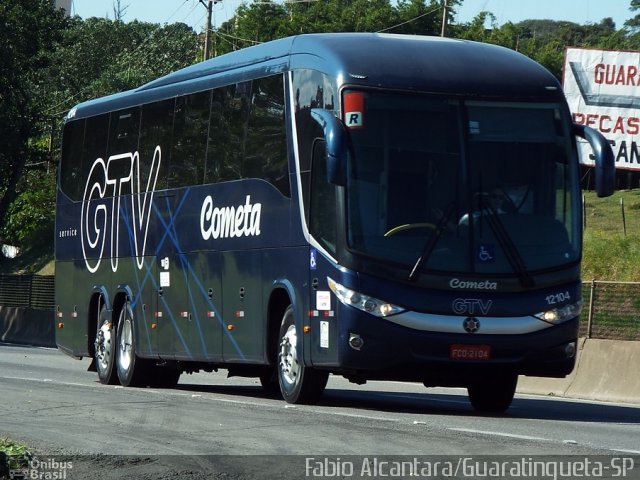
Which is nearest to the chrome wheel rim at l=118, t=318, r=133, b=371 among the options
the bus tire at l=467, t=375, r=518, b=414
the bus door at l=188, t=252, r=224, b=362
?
the bus door at l=188, t=252, r=224, b=362

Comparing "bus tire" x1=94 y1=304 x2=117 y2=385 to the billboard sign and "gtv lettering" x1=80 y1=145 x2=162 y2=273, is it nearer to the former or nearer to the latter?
"gtv lettering" x1=80 y1=145 x2=162 y2=273

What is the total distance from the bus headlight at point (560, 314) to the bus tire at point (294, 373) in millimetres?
2474

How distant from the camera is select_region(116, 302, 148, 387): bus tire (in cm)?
2028

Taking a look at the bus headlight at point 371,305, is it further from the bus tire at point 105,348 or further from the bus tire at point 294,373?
the bus tire at point 105,348

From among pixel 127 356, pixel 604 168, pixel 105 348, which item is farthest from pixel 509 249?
pixel 105 348

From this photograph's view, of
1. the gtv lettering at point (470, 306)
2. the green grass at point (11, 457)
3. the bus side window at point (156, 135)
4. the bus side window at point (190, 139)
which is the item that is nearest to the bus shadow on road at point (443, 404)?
the gtv lettering at point (470, 306)

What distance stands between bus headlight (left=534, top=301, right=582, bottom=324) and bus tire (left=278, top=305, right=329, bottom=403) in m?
2.47

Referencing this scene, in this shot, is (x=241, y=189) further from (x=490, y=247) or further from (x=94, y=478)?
(x=94, y=478)

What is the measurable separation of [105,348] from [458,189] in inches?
350

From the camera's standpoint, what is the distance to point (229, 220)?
1722 centimetres

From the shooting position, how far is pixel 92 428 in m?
12.4

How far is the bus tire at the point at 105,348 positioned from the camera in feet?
69.3

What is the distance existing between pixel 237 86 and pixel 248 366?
11.6ft

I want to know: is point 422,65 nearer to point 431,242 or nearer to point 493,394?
point 431,242
